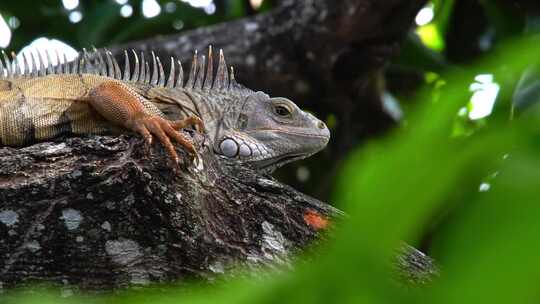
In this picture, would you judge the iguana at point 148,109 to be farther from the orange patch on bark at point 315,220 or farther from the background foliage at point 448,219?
the background foliage at point 448,219

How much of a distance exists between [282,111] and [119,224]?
96.0 inches

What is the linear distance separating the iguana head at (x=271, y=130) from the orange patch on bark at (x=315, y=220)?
1.71 m

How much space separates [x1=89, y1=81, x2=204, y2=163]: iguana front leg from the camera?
2809 mm

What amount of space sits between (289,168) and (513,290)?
5.71 meters

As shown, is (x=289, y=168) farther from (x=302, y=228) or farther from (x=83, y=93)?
(x=302, y=228)

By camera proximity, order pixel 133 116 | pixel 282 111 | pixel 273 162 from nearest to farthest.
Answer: pixel 133 116 → pixel 273 162 → pixel 282 111

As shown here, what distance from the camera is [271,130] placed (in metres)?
4.61

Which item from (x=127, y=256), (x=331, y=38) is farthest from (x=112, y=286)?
(x=331, y=38)

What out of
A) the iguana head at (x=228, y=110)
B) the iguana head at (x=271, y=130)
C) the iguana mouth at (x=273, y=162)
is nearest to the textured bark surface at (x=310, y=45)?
the iguana head at (x=228, y=110)

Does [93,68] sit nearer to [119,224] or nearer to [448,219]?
[119,224]

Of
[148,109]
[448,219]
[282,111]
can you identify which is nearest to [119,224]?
[148,109]

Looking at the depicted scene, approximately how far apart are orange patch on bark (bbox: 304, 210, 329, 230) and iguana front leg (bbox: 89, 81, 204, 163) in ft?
1.39

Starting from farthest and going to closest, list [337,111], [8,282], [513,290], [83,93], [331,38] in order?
[337,111] < [331,38] < [83,93] < [8,282] < [513,290]

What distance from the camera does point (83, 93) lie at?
382 centimetres
